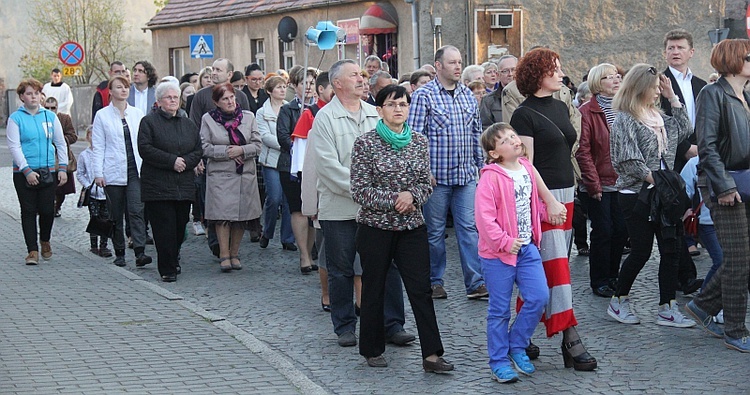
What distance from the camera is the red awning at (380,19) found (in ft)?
85.8

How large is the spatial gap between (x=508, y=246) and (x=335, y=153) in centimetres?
179

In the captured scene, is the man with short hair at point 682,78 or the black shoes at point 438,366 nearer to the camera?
the black shoes at point 438,366

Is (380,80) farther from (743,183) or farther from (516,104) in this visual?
(743,183)

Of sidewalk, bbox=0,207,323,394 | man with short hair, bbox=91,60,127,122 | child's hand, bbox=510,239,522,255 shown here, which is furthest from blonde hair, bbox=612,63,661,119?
man with short hair, bbox=91,60,127,122

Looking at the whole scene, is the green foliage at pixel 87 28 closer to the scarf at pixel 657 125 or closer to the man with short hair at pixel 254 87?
the man with short hair at pixel 254 87

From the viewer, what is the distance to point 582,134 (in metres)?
10.4

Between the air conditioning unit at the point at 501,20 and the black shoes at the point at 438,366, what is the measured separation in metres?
19.0

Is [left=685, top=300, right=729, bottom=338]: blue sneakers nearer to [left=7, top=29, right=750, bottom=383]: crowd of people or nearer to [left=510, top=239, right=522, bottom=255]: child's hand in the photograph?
[left=7, top=29, right=750, bottom=383]: crowd of people

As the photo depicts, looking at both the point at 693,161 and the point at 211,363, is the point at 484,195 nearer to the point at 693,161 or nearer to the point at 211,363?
the point at 211,363

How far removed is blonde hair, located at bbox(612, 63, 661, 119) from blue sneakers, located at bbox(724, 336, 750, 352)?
5.97 feet

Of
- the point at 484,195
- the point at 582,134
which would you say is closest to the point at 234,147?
the point at 582,134

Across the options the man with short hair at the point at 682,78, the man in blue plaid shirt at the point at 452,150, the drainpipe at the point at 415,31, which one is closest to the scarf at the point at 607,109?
the man with short hair at the point at 682,78

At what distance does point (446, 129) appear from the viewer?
9.70 meters

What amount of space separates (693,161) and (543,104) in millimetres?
1960
